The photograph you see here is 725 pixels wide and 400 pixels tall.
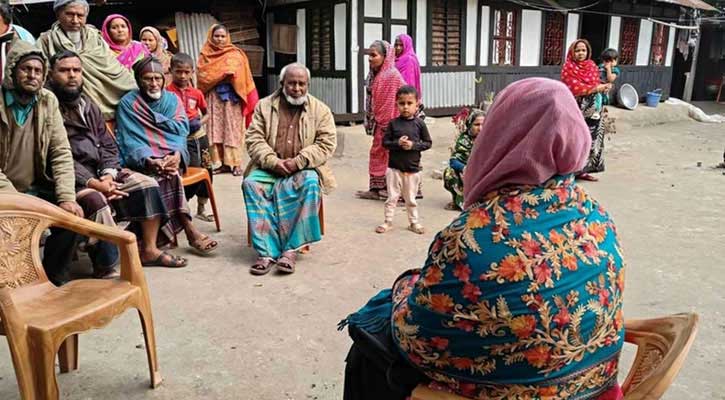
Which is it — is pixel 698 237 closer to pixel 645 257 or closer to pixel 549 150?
pixel 645 257

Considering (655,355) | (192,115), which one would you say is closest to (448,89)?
(192,115)

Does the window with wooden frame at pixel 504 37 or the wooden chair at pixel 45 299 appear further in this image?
the window with wooden frame at pixel 504 37

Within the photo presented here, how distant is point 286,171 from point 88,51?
5.57 feet

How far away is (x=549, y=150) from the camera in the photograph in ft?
4.84

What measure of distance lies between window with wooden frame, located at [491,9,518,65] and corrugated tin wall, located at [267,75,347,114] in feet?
12.1

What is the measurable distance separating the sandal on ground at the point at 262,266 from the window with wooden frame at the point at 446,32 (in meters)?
8.24

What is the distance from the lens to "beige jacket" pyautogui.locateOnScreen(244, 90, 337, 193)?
4191 mm

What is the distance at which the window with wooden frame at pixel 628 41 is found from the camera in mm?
14879

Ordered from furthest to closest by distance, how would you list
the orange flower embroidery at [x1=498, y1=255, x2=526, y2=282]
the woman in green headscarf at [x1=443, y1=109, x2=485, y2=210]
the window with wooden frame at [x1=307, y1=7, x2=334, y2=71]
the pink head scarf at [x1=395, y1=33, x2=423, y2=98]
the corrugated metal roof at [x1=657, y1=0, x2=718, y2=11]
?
the corrugated metal roof at [x1=657, y1=0, x2=718, y2=11] → the window with wooden frame at [x1=307, y1=7, x2=334, y2=71] → the pink head scarf at [x1=395, y1=33, x2=423, y2=98] → the woman in green headscarf at [x1=443, y1=109, x2=485, y2=210] → the orange flower embroidery at [x1=498, y1=255, x2=526, y2=282]

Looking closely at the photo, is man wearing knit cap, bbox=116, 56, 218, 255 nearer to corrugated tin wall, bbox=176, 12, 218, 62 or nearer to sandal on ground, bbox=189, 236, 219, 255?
sandal on ground, bbox=189, 236, 219, 255

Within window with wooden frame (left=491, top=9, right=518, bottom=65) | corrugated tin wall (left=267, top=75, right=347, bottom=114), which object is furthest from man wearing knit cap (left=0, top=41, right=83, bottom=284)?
window with wooden frame (left=491, top=9, right=518, bottom=65)

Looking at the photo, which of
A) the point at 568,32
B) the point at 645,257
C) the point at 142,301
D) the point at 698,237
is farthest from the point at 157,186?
the point at 568,32

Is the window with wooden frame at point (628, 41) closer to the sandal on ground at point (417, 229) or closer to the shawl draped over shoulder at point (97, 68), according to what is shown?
the sandal on ground at point (417, 229)

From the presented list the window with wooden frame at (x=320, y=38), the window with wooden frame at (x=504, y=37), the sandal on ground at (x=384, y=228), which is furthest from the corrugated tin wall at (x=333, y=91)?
the sandal on ground at (x=384, y=228)
